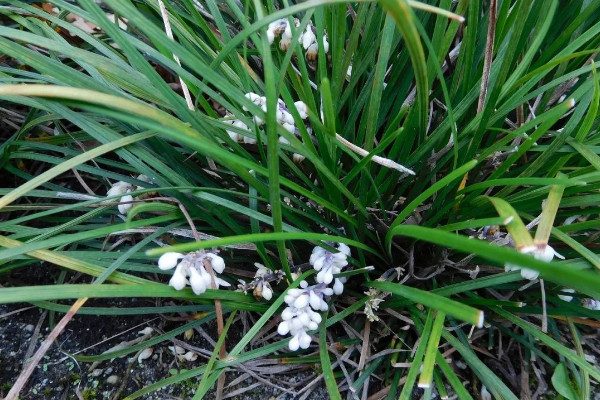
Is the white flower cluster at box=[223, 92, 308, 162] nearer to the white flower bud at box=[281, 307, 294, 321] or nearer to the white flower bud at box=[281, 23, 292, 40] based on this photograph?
the white flower bud at box=[281, 23, 292, 40]

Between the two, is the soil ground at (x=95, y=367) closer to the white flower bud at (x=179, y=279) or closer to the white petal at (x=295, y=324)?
the white petal at (x=295, y=324)

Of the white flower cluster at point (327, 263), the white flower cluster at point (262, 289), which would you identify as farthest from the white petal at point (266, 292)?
the white flower cluster at point (327, 263)

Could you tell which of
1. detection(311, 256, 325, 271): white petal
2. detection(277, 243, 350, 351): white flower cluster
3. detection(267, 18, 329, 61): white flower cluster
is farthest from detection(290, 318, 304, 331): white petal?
detection(267, 18, 329, 61): white flower cluster

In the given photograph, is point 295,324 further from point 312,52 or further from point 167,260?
point 312,52

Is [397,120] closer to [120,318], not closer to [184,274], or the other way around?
[184,274]

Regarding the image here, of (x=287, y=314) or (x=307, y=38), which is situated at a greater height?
(x=307, y=38)

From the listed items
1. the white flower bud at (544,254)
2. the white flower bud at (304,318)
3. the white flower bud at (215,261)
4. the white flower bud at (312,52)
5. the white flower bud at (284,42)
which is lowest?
the white flower bud at (304,318)

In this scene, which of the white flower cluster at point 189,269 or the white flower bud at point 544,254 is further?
the white flower cluster at point 189,269

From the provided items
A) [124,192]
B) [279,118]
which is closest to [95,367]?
[124,192]
